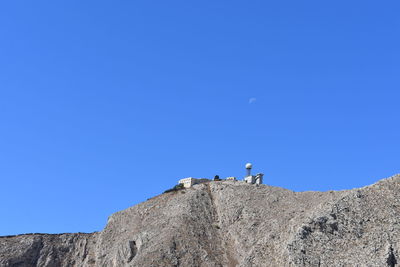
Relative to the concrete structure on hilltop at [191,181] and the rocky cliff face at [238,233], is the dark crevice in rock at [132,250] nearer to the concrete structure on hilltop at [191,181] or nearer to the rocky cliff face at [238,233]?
the rocky cliff face at [238,233]

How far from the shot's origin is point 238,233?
74812 mm

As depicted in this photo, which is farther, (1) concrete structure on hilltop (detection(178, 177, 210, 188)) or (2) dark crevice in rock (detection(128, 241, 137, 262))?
(1) concrete structure on hilltop (detection(178, 177, 210, 188))

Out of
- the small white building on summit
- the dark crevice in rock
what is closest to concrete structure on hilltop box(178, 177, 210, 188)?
the small white building on summit

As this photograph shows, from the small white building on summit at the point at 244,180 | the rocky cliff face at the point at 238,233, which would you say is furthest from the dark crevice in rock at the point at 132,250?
the small white building on summit at the point at 244,180

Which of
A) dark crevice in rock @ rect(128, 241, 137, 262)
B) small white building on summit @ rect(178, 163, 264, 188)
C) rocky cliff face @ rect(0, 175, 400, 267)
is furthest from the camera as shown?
small white building on summit @ rect(178, 163, 264, 188)

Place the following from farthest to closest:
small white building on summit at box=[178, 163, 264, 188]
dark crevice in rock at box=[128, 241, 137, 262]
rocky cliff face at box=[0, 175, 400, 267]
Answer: small white building on summit at box=[178, 163, 264, 188] < dark crevice in rock at box=[128, 241, 137, 262] < rocky cliff face at box=[0, 175, 400, 267]

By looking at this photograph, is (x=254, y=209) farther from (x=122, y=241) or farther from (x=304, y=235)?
(x=122, y=241)

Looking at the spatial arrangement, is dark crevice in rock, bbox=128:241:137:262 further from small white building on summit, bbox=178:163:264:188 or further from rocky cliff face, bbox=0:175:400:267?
small white building on summit, bbox=178:163:264:188

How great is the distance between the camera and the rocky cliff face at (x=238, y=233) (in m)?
63.7

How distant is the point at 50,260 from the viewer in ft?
285

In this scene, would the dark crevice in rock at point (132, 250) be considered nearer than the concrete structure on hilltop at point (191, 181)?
Yes

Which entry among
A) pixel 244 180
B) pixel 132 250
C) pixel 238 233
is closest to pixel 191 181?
pixel 244 180

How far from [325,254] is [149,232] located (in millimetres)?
26333

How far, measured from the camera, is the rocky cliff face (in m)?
63.7
